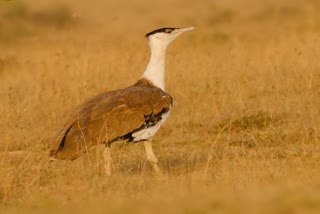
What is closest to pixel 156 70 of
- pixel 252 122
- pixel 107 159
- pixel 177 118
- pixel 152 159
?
pixel 152 159

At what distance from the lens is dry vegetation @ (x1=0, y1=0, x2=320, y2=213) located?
6461 millimetres

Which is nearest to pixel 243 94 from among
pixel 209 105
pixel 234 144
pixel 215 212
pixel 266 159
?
pixel 209 105

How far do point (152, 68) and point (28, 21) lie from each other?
12.1 metres

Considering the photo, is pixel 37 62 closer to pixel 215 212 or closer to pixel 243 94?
pixel 243 94

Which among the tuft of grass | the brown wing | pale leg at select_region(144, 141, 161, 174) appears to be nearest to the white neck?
the brown wing

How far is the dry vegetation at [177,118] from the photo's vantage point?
646 centimetres

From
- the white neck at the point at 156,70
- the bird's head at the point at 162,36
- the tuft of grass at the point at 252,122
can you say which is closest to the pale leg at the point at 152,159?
the white neck at the point at 156,70

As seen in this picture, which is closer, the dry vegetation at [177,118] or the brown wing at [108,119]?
the dry vegetation at [177,118]

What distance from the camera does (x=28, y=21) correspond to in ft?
66.6

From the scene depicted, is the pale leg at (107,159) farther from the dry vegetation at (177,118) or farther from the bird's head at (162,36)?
the bird's head at (162,36)

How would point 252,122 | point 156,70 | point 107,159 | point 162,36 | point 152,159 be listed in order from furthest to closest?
point 252,122, point 162,36, point 156,70, point 152,159, point 107,159

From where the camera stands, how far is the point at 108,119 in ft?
26.0

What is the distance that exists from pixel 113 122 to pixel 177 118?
12.8 ft

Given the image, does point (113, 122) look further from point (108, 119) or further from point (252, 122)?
Result: point (252, 122)
